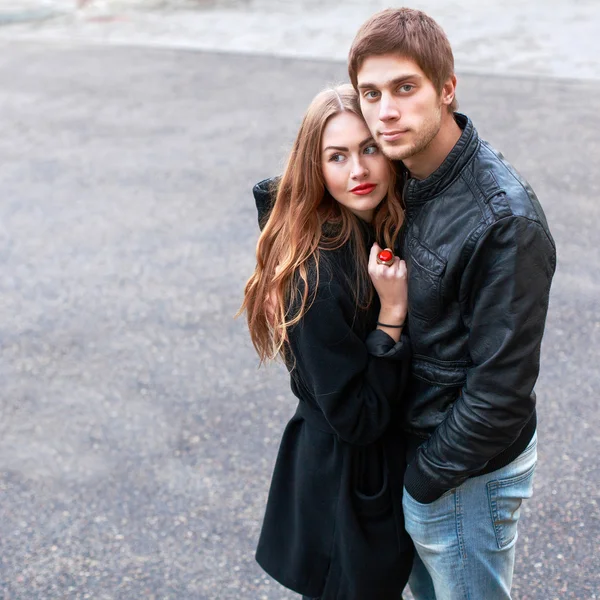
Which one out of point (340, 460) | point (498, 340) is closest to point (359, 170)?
point (498, 340)

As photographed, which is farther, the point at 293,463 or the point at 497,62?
the point at 497,62

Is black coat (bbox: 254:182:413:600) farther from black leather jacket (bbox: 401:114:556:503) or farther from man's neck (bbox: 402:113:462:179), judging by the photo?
man's neck (bbox: 402:113:462:179)

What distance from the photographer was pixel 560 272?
564 centimetres

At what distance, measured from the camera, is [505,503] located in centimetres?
234

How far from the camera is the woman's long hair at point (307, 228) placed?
2.34m

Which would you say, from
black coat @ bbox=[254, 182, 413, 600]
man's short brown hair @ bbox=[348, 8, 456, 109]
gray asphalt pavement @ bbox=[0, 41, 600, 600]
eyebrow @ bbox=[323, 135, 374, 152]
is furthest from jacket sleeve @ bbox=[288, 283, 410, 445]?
gray asphalt pavement @ bbox=[0, 41, 600, 600]

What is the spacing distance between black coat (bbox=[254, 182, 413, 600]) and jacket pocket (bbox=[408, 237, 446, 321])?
0.41ft

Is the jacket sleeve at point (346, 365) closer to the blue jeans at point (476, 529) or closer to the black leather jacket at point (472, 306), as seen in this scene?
the black leather jacket at point (472, 306)

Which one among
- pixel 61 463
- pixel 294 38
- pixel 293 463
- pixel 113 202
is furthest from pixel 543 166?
pixel 294 38

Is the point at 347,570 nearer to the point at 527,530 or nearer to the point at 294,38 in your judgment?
the point at 527,530

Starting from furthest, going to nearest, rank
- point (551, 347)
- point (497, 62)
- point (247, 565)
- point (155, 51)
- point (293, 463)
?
point (155, 51) → point (497, 62) → point (551, 347) → point (247, 565) → point (293, 463)

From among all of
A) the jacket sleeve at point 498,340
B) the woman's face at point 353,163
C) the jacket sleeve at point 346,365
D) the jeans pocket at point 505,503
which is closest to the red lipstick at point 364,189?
the woman's face at point 353,163

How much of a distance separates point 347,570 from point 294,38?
425 inches

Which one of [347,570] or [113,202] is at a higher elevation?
[347,570]
